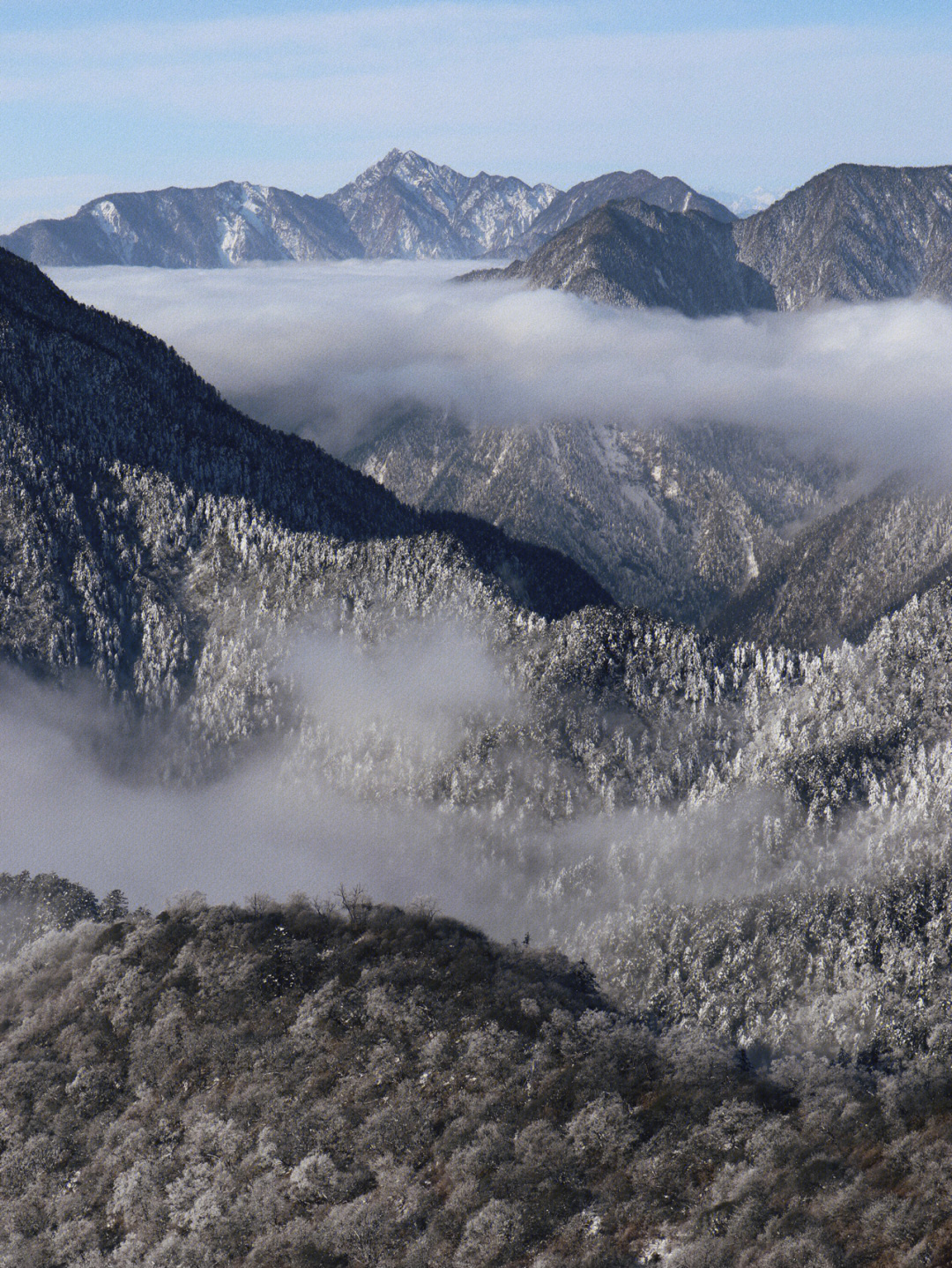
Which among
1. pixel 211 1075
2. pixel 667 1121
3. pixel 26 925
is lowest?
pixel 26 925

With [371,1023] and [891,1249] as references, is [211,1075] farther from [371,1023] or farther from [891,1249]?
[891,1249]

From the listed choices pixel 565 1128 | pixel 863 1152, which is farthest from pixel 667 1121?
pixel 863 1152

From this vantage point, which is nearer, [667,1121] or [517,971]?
[667,1121]

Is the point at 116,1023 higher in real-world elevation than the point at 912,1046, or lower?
higher

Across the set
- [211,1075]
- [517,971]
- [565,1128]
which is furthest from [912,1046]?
[211,1075]

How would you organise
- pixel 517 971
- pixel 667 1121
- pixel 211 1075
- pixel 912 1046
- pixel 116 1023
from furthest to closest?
pixel 912 1046, pixel 517 971, pixel 116 1023, pixel 211 1075, pixel 667 1121

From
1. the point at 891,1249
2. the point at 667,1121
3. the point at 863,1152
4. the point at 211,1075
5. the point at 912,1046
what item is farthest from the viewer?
the point at 912,1046
